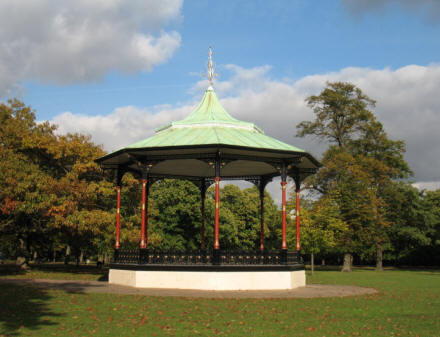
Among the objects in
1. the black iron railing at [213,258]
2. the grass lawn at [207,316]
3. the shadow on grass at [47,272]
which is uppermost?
the black iron railing at [213,258]

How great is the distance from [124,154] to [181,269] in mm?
6268

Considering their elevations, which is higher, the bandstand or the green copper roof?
the green copper roof

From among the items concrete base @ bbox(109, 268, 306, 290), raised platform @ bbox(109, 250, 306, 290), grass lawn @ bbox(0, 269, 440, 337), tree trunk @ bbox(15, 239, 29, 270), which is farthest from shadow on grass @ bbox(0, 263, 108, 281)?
grass lawn @ bbox(0, 269, 440, 337)

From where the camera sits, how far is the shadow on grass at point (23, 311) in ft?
35.2

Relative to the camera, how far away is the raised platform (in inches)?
800

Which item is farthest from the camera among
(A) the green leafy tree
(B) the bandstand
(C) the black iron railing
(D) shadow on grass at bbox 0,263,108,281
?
(A) the green leafy tree

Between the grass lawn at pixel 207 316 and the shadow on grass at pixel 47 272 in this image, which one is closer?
the grass lawn at pixel 207 316

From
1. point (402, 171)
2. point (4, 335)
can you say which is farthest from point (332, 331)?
point (402, 171)

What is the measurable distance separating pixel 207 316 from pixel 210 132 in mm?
11969

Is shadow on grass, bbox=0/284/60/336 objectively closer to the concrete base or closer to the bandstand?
the concrete base

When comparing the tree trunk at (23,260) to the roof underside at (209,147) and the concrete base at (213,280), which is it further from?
the concrete base at (213,280)

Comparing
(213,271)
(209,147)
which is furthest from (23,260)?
(209,147)

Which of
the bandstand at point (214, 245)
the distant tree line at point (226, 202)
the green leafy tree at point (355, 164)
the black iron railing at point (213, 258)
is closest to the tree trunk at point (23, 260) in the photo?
the distant tree line at point (226, 202)

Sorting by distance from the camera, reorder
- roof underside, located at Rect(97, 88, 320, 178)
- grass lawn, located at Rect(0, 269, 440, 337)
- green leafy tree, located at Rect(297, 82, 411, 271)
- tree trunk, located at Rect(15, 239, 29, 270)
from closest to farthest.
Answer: grass lawn, located at Rect(0, 269, 440, 337), roof underside, located at Rect(97, 88, 320, 178), tree trunk, located at Rect(15, 239, 29, 270), green leafy tree, located at Rect(297, 82, 411, 271)
